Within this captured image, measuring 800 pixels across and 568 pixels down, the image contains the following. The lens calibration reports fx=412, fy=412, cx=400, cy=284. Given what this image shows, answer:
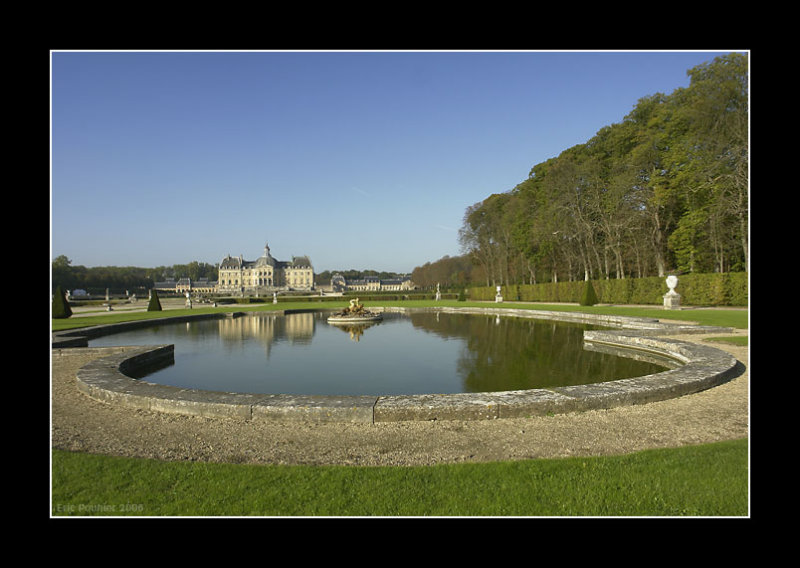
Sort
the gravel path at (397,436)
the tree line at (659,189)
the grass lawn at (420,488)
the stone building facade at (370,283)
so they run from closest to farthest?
the grass lawn at (420,488) < the gravel path at (397,436) < the tree line at (659,189) < the stone building facade at (370,283)

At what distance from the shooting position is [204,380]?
276 inches

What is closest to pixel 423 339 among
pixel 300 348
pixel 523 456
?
pixel 300 348

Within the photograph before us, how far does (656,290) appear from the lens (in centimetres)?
2350

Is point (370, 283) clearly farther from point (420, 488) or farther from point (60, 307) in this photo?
point (420, 488)

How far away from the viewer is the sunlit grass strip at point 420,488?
7.74ft

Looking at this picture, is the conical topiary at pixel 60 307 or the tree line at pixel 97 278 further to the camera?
the tree line at pixel 97 278

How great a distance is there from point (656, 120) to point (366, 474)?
28.2m

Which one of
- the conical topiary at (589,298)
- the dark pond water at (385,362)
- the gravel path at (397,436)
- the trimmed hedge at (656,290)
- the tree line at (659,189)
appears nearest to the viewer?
the gravel path at (397,436)

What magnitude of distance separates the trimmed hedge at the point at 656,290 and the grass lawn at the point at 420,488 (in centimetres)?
2085

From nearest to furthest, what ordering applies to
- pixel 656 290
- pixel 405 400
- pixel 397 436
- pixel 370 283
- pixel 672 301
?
pixel 397 436 < pixel 405 400 < pixel 672 301 < pixel 656 290 < pixel 370 283

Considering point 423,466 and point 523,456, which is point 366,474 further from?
point 523,456

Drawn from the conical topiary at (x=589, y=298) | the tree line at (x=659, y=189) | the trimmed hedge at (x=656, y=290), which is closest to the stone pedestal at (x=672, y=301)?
the trimmed hedge at (x=656, y=290)

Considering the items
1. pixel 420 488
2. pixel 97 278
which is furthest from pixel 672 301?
pixel 97 278

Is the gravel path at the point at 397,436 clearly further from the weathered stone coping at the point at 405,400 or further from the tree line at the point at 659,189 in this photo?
the tree line at the point at 659,189
